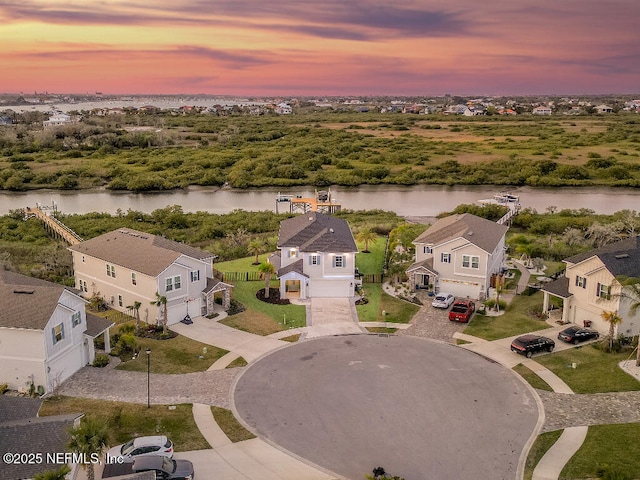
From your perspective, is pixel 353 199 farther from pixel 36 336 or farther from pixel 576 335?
pixel 36 336

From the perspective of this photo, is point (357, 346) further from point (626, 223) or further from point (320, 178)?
point (320, 178)

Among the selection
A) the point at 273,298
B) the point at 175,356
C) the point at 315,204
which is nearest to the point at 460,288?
the point at 273,298

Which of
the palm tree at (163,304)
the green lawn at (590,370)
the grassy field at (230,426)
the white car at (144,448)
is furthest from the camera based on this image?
the palm tree at (163,304)

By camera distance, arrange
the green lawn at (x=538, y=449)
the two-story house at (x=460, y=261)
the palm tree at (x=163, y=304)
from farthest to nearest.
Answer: the two-story house at (x=460, y=261) < the palm tree at (x=163, y=304) < the green lawn at (x=538, y=449)

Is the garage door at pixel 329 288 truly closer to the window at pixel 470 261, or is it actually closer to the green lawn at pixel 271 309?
the green lawn at pixel 271 309

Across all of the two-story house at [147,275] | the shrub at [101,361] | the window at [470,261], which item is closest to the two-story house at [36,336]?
the shrub at [101,361]

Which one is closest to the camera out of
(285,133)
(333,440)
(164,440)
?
(164,440)

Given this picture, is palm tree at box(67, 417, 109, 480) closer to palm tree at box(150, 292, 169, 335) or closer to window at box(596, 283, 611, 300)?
palm tree at box(150, 292, 169, 335)

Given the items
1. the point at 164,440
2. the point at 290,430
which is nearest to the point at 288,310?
the point at 290,430
